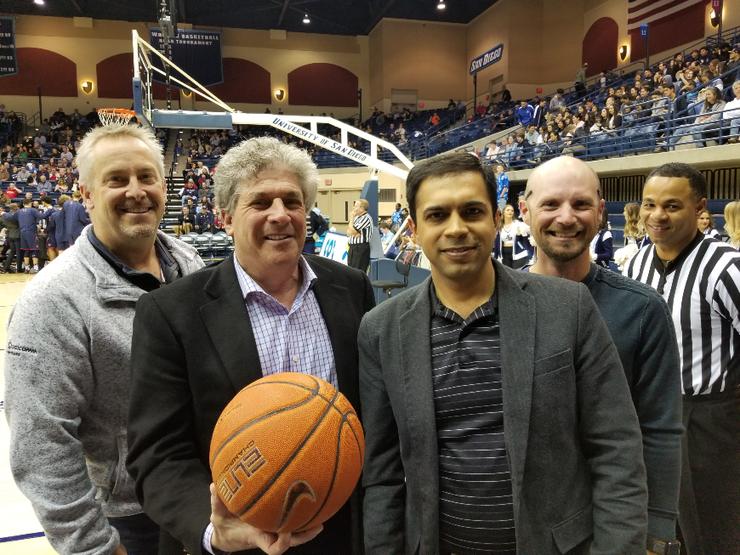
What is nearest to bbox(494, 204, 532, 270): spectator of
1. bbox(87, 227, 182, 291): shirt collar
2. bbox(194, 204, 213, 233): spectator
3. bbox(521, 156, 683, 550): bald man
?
bbox(521, 156, 683, 550): bald man

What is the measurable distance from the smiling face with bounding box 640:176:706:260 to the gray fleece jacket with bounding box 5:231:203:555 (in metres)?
2.30

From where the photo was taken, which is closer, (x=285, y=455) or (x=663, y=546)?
(x=285, y=455)

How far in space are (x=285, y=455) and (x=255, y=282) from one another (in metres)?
0.61

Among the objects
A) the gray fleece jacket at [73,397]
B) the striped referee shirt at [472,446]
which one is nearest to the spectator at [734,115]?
the striped referee shirt at [472,446]

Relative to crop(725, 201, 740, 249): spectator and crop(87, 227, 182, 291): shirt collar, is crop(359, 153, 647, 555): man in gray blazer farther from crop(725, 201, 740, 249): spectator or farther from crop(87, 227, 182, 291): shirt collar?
crop(725, 201, 740, 249): spectator

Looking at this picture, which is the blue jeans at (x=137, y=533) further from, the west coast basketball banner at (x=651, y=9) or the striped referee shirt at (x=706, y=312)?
the west coast basketball banner at (x=651, y=9)

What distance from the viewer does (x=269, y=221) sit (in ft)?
5.14

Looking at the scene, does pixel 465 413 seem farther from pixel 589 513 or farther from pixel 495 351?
pixel 589 513

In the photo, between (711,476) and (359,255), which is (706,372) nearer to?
(711,476)

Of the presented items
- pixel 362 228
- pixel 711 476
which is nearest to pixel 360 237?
pixel 362 228

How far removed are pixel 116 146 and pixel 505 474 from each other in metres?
1.57

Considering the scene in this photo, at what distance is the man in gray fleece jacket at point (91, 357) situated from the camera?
147cm

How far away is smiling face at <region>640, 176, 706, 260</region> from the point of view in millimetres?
2568

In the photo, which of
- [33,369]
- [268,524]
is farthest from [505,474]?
[33,369]
